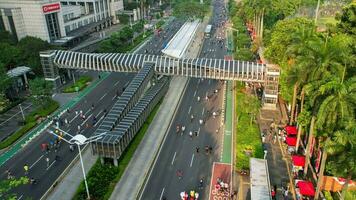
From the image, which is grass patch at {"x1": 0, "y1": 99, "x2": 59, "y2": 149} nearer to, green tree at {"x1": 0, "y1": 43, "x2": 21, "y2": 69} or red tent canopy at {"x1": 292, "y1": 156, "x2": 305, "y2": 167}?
green tree at {"x1": 0, "y1": 43, "x2": 21, "y2": 69}

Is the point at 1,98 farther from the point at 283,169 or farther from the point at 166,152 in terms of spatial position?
the point at 283,169

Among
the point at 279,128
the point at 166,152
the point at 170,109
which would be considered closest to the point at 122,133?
the point at 166,152

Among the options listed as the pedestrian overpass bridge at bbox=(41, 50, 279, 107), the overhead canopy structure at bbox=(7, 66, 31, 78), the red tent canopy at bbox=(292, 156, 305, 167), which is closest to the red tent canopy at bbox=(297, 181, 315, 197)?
the red tent canopy at bbox=(292, 156, 305, 167)

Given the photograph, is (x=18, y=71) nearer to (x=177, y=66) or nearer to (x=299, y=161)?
(x=177, y=66)

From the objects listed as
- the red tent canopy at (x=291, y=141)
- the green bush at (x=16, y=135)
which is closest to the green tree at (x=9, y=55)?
the green bush at (x=16, y=135)

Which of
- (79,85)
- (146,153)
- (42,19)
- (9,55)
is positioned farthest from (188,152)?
(42,19)

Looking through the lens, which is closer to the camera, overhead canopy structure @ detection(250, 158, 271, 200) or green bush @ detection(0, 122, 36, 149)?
overhead canopy structure @ detection(250, 158, 271, 200)
